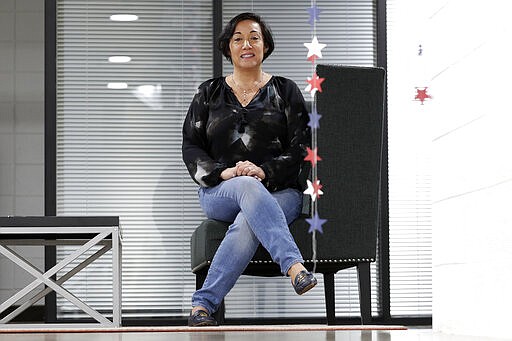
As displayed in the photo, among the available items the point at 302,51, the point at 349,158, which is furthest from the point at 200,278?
the point at 302,51

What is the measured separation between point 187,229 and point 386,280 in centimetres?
97

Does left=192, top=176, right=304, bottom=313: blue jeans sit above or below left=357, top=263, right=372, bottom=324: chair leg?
above

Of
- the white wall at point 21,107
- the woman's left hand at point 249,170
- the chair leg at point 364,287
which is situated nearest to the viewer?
the woman's left hand at point 249,170

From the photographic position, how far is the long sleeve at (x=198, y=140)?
327 centimetres

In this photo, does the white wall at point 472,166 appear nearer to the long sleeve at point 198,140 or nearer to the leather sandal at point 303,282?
the leather sandal at point 303,282

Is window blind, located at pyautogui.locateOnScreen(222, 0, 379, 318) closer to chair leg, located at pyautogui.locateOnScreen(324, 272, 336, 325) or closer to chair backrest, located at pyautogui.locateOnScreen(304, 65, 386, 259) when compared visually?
chair leg, located at pyautogui.locateOnScreen(324, 272, 336, 325)

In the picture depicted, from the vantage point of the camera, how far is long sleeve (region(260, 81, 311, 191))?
321 cm

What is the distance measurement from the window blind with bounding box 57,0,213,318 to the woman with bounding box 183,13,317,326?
3.96 feet

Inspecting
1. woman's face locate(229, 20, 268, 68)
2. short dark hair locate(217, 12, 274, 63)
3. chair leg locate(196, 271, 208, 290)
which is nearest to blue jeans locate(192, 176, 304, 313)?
chair leg locate(196, 271, 208, 290)

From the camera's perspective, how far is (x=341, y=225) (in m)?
3.24

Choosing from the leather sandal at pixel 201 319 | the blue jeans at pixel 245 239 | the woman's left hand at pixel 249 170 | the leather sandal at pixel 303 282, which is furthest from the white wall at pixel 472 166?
the woman's left hand at pixel 249 170

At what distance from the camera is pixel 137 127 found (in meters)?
4.71

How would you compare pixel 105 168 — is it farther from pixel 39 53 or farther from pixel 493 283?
pixel 493 283

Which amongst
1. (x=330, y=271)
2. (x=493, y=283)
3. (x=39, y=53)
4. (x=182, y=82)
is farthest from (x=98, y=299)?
(x=493, y=283)
